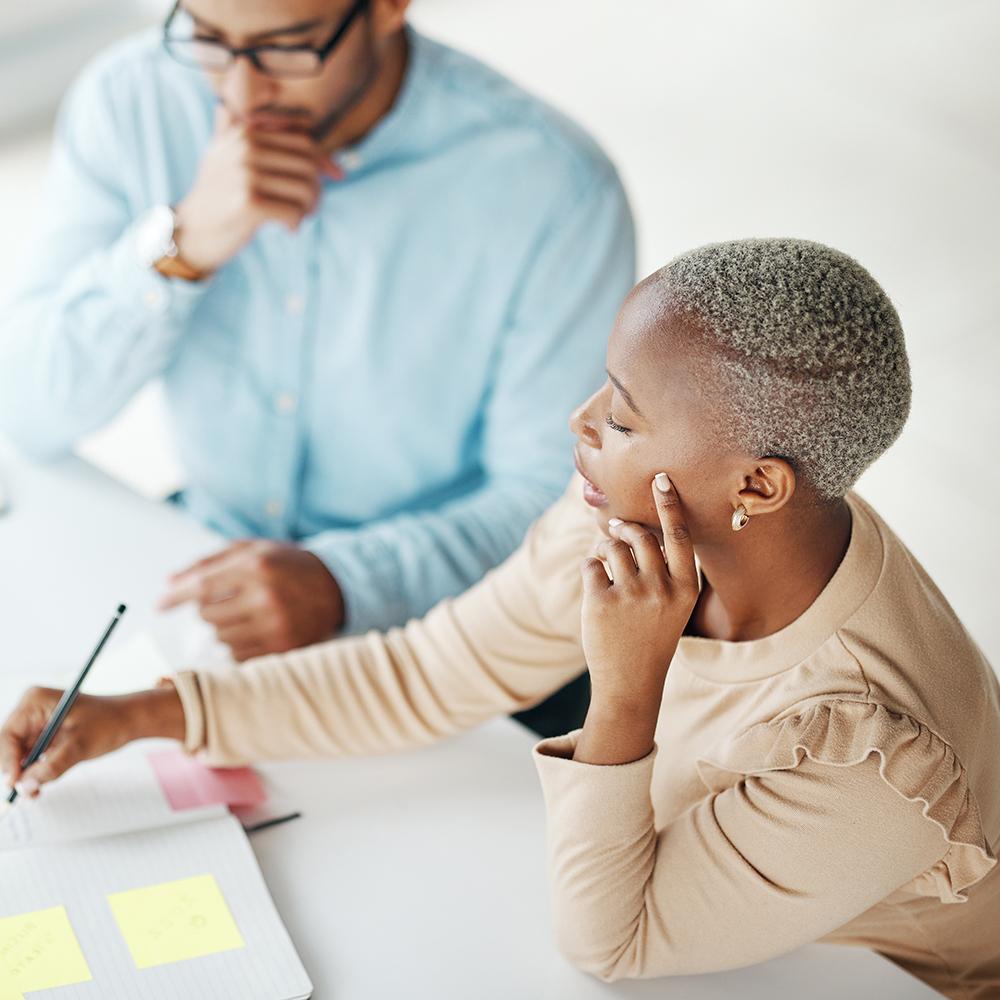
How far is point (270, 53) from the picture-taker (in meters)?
1.54

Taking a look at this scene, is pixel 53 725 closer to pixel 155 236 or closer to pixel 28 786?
pixel 28 786

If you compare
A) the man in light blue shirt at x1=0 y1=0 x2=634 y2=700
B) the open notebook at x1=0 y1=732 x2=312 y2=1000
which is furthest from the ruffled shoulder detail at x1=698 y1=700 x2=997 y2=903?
the man in light blue shirt at x1=0 y1=0 x2=634 y2=700

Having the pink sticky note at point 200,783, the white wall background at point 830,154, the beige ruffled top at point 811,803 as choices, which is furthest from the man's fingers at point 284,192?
the white wall background at point 830,154

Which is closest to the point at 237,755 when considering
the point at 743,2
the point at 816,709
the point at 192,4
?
the point at 816,709

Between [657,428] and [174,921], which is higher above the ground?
[657,428]

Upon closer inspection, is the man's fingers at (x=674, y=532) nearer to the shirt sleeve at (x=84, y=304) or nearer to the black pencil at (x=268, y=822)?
the black pencil at (x=268, y=822)

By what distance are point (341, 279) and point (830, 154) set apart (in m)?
2.46

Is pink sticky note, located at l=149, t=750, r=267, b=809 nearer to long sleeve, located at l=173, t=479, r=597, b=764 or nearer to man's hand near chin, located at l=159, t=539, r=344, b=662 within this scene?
long sleeve, located at l=173, t=479, r=597, b=764

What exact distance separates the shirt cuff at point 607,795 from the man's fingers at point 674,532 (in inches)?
5.5

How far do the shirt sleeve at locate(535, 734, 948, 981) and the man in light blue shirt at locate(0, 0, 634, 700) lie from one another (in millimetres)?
539

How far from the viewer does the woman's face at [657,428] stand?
0.97 metres

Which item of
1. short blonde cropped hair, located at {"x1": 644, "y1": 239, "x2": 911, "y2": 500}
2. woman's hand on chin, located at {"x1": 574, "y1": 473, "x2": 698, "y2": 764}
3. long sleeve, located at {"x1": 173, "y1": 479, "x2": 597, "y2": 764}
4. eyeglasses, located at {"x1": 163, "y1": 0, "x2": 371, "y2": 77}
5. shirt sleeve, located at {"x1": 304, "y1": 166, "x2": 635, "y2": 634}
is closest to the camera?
short blonde cropped hair, located at {"x1": 644, "y1": 239, "x2": 911, "y2": 500}

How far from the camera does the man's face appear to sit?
1498 millimetres

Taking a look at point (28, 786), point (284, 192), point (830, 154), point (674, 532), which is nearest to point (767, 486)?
point (674, 532)
